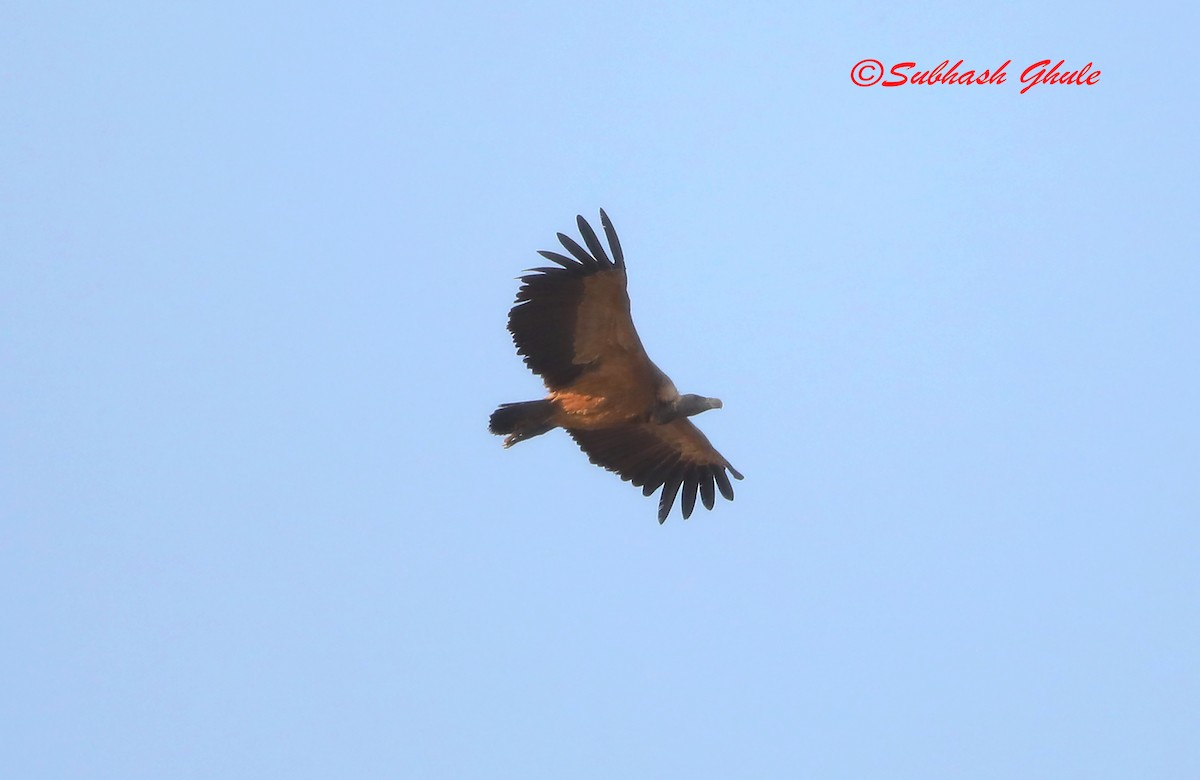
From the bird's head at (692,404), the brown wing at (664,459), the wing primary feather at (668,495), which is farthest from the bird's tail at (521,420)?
the wing primary feather at (668,495)

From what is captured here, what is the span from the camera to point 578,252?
1664 centimetres

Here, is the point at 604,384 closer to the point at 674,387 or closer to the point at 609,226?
the point at 674,387

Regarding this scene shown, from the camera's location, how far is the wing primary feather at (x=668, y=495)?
1873 centimetres

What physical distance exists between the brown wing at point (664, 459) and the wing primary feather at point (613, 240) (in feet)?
8.11

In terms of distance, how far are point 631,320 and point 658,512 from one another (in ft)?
8.91

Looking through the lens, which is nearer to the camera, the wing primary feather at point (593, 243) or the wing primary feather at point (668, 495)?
the wing primary feather at point (593, 243)

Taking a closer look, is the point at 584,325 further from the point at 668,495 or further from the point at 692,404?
the point at 668,495

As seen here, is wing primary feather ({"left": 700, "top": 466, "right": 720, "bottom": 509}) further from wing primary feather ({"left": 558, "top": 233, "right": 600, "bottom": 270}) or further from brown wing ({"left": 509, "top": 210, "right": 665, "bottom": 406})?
wing primary feather ({"left": 558, "top": 233, "right": 600, "bottom": 270})

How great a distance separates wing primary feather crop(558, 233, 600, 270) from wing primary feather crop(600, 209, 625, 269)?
0.23 metres

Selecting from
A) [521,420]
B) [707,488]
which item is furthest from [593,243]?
[707,488]

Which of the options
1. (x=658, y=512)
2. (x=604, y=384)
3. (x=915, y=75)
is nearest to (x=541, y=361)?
(x=604, y=384)

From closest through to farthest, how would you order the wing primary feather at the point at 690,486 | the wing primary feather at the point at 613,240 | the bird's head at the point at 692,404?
the wing primary feather at the point at 613,240 < the bird's head at the point at 692,404 < the wing primary feather at the point at 690,486

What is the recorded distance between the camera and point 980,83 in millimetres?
25969

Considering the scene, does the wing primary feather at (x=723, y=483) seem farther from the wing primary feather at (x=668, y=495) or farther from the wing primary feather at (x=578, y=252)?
the wing primary feather at (x=578, y=252)
